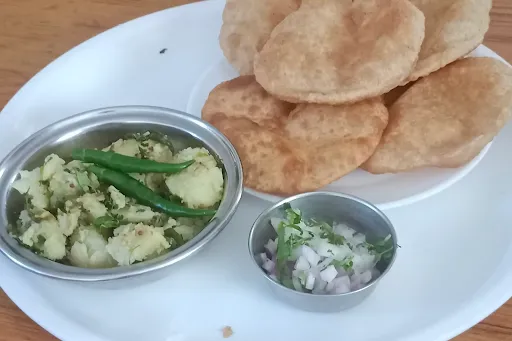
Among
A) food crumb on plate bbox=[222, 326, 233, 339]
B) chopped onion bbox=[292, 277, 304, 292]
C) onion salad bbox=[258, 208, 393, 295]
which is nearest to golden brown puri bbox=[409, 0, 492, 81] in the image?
onion salad bbox=[258, 208, 393, 295]

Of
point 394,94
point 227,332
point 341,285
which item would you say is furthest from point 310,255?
point 394,94

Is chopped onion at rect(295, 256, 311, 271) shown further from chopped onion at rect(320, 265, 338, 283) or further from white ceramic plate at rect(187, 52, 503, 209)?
white ceramic plate at rect(187, 52, 503, 209)

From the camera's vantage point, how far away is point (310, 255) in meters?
1.85

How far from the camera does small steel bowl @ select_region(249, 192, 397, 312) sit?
181 centimetres

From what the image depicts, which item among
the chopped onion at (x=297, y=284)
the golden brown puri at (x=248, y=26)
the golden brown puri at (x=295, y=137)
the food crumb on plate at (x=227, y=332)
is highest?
the golden brown puri at (x=248, y=26)

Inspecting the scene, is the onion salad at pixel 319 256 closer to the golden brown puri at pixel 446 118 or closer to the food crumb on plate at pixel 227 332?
the food crumb on plate at pixel 227 332

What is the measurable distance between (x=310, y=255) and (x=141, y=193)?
2.03 ft

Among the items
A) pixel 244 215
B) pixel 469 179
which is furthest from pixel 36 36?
pixel 469 179

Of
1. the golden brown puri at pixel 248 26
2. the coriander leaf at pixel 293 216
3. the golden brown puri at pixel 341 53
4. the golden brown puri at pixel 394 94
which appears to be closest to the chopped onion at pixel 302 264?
the coriander leaf at pixel 293 216

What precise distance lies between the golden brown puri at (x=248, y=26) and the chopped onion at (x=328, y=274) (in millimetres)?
1040

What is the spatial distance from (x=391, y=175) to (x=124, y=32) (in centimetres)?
167

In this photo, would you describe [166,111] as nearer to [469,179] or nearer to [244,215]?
[244,215]

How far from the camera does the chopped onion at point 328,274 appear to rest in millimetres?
1797

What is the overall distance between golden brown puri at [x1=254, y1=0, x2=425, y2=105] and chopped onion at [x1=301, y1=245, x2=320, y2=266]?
0.60 meters
